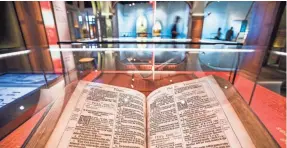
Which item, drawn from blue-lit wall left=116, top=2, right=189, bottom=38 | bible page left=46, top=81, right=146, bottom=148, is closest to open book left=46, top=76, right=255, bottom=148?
bible page left=46, top=81, right=146, bottom=148

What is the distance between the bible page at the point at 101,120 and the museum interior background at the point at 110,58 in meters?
0.24

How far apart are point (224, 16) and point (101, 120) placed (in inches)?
402

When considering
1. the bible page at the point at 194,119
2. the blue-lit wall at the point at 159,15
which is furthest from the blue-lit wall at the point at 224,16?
the bible page at the point at 194,119

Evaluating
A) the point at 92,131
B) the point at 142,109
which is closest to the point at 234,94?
the point at 142,109

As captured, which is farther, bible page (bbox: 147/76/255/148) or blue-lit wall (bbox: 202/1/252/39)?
blue-lit wall (bbox: 202/1/252/39)

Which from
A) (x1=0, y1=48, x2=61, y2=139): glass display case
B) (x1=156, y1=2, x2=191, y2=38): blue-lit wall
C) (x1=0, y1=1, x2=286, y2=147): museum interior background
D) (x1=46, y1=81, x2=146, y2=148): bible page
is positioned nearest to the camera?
(x1=46, y1=81, x2=146, y2=148): bible page

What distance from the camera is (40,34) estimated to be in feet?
7.48

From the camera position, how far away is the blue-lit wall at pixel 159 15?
8.50 meters

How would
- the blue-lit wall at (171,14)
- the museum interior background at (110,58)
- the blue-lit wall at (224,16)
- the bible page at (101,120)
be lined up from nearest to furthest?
the bible page at (101,120), the museum interior background at (110,58), the blue-lit wall at (224,16), the blue-lit wall at (171,14)

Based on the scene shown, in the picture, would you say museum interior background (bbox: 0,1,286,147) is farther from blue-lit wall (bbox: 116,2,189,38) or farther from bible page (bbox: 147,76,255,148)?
blue-lit wall (bbox: 116,2,189,38)

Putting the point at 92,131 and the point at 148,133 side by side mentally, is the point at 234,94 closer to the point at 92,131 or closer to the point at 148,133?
the point at 148,133

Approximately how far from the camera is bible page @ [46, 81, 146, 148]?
31cm

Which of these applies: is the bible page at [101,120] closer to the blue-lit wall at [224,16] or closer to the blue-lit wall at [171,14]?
the blue-lit wall at [224,16]

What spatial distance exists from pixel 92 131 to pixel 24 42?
280 cm
